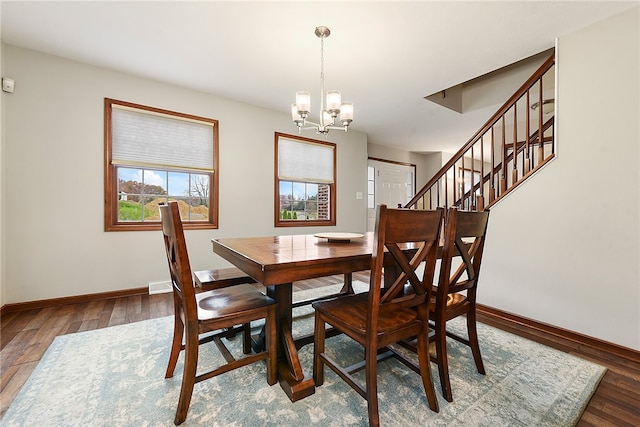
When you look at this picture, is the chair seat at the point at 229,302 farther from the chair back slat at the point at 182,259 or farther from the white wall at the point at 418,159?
the white wall at the point at 418,159

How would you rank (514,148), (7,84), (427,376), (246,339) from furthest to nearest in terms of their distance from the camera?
1. (514,148)
2. (7,84)
3. (246,339)
4. (427,376)

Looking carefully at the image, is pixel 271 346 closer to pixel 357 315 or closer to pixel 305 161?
pixel 357 315

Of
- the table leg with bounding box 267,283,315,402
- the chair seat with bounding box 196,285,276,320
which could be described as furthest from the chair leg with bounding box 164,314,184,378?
the table leg with bounding box 267,283,315,402

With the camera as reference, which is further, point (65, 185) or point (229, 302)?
point (65, 185)

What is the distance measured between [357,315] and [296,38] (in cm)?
228

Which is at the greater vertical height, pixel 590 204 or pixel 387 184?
pixel 387 184

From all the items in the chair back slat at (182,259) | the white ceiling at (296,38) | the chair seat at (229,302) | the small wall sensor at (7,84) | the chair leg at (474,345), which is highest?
the white ceiling at (296,38)

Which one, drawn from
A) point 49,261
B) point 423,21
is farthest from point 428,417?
point 49,261

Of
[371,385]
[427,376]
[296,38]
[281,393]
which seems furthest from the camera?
[296,38]

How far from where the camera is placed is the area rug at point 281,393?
1.28 meters

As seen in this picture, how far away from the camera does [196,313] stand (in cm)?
127

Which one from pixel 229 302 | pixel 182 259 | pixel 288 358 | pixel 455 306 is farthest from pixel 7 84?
pixel 455 306

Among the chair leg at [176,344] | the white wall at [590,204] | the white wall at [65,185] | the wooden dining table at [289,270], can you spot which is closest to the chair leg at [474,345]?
the wooden dining table at [289,270]

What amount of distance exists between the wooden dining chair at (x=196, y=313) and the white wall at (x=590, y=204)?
2.36 meters
